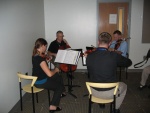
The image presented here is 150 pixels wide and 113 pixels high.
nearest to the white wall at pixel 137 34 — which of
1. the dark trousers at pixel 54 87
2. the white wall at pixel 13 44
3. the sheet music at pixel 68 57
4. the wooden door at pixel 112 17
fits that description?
the wooden door at pixel 112 17

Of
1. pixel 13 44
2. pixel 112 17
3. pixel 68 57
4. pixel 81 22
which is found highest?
pixel 112 17

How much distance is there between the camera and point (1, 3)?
2.67 metres

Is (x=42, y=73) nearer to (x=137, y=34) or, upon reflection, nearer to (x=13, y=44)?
(x=13, y=44)

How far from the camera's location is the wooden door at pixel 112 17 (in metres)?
5.21

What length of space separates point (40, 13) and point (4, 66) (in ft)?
8.23

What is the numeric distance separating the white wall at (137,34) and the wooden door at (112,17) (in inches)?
7.7

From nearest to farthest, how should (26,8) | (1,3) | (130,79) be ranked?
(1,3) → (26,8) → (130,79)

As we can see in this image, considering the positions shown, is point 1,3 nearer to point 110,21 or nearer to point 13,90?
point 13,90

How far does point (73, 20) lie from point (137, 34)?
190cm

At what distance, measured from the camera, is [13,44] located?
304 centimetres

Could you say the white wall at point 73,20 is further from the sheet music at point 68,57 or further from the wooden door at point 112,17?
the sheet music at point 68,57

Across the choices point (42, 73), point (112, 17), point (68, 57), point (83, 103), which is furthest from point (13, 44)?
point (112, 17)

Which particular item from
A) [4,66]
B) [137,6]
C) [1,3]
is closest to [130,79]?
[137,6]

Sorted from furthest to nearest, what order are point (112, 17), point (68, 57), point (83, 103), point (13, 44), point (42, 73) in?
point (112, 17) < point (83, 103) < point (68, 57) < point (13, 44) < point (42, 73)
